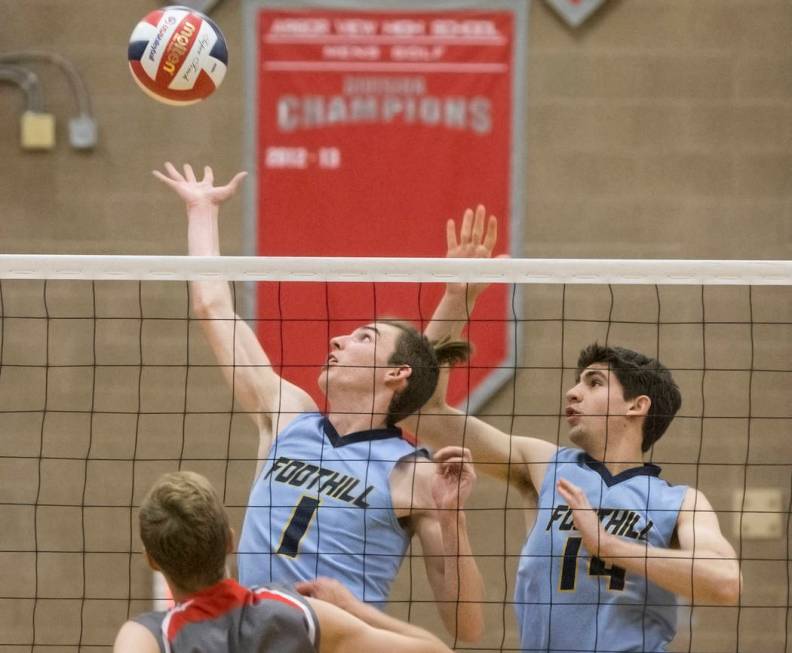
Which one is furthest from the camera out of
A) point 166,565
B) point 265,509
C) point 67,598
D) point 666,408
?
point 67,598

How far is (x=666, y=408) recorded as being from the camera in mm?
4035

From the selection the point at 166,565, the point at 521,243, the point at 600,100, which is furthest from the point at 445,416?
the point at 600,100

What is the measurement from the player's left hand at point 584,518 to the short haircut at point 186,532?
127 centimetres

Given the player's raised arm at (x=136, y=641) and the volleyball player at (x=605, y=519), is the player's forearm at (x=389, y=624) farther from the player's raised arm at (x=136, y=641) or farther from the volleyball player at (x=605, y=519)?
the volleyball player at (x=605, y=519)

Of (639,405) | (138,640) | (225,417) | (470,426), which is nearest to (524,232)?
(225,417)

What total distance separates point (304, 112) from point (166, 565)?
4.11 meters

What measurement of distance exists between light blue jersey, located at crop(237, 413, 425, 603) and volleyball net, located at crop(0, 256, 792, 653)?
247cm

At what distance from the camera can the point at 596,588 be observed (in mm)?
3793

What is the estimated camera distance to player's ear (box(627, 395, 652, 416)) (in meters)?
3.97

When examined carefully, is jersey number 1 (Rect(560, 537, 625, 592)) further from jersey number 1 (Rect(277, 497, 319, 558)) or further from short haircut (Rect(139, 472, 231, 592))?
short haircut (Rect(139, 472, 231, 592))

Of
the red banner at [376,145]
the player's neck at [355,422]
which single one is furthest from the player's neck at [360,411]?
the red banner at [376,145]

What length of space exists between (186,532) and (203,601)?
0.17 meters

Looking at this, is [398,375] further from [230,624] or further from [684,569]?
[230,624]

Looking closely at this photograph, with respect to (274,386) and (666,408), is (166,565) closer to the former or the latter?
(274,386)
